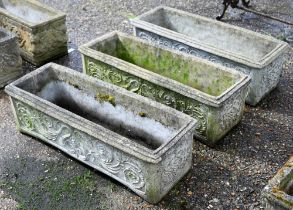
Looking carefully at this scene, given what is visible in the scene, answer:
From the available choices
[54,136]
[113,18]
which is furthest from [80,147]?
[113,18]

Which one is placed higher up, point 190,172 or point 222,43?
point 222,43

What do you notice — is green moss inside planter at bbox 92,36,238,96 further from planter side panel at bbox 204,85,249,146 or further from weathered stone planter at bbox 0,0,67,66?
weathered stone planter at bbox 0,0,67,66

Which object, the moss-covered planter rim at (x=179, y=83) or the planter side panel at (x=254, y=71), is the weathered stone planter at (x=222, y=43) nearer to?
the planter side panel at (x=254, y=71)

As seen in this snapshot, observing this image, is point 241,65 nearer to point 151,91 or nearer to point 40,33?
point 151,91

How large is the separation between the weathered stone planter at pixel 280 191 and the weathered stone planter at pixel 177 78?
1357 mm

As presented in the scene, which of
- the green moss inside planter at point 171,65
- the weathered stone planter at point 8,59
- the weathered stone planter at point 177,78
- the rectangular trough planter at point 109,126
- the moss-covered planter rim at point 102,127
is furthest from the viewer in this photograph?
the weathered stone planter at point 8,59

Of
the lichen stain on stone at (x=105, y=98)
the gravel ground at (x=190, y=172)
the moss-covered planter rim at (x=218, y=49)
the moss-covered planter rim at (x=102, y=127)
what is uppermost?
the moss-covered planter rim at (x=218, y=49)

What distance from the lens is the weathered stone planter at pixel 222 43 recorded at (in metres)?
5.82

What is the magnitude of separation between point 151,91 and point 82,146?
1187mm

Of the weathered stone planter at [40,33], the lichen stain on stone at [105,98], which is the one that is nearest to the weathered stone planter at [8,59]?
the weathered stone planter at [40,33]

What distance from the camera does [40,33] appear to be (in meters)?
6.71

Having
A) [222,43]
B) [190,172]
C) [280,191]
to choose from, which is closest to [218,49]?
[222,43]

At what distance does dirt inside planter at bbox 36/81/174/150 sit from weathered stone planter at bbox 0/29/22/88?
1.02 m

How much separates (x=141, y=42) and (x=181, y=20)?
1083mm
